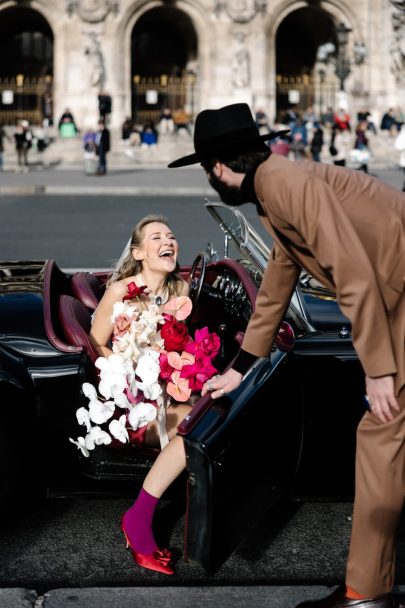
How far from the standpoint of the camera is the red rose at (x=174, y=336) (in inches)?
167

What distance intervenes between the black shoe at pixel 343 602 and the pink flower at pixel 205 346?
44.9 inches

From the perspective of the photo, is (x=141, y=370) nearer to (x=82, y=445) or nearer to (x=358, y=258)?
(x=82, y=445)

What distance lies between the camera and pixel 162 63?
47.2 m

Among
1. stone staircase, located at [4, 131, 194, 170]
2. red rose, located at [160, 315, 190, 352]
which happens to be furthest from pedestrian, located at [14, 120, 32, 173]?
red rose, located at [160, 315, 190, 352]

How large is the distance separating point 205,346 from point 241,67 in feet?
127

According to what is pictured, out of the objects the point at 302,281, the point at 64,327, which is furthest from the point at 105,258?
the point at 64,327

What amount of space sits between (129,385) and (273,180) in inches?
52.7

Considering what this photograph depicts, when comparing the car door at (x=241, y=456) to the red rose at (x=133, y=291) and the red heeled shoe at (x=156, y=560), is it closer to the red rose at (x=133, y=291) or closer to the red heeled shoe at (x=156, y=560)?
the red heeled shoe at (x=156, y=560)

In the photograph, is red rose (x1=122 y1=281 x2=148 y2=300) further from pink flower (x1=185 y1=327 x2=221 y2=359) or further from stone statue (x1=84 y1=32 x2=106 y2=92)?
stone statue (x1=84 y1=32 x2=106 y2=92)

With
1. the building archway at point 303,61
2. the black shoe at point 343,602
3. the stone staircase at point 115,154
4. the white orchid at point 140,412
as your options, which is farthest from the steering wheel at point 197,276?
the building archway at point 303,61

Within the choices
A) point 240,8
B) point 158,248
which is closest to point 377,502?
point 158,248

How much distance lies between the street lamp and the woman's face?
112 ft

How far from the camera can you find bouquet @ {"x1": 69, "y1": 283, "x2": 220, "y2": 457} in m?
4.04

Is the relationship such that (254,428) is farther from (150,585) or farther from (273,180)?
(273,180)
